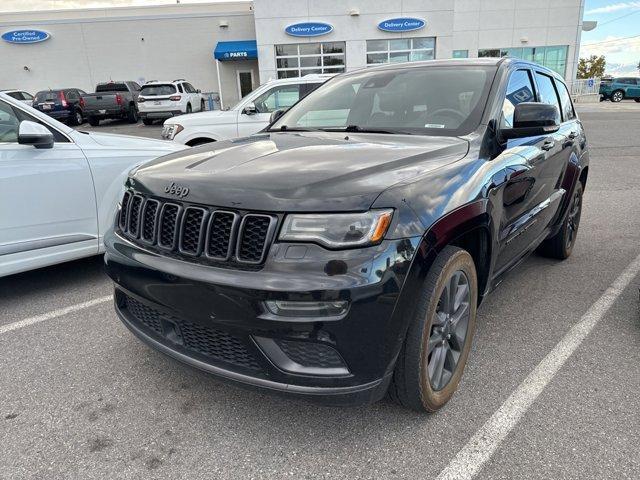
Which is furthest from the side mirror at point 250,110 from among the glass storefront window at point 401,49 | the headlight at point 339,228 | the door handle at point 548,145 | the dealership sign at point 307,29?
the glass storefront window at point 401,49

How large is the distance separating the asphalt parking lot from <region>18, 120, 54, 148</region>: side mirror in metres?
1.28

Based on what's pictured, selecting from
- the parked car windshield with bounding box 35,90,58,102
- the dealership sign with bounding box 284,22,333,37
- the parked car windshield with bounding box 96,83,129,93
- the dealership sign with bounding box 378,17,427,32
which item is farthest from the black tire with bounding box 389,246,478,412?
the dealership sign with bounding box 378,17,427,32

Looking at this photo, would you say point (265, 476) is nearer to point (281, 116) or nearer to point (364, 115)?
point (364, 115)

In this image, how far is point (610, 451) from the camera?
7.09 feet

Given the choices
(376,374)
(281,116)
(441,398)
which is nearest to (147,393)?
(376,374)

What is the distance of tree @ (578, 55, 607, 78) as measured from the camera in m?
61.9

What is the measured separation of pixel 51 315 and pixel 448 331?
2.92 m

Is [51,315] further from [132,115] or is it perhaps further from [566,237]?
[132,115]

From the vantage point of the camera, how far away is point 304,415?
2459mm

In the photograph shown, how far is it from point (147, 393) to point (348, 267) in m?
1.48

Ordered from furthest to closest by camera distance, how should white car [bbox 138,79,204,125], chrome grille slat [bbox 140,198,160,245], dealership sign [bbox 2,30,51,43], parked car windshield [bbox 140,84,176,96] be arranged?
dealership sign [bbox 2,30,51,43] → parked car windshield [bbox 140,84,176,96] → white car [bbox 138,79,204,125] → chrome grille slat [bbox 140,198,160,245]

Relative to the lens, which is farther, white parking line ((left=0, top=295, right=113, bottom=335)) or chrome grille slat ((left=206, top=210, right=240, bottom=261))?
white parking line ((left=0, top=295, right=113, bottom=335))

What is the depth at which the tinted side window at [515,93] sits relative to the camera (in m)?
3.09

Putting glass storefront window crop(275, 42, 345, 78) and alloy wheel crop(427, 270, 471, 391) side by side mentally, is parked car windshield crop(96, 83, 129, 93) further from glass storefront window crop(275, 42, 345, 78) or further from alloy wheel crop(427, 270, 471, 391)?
alloy wheel crop(427, 270, 471, 391)
